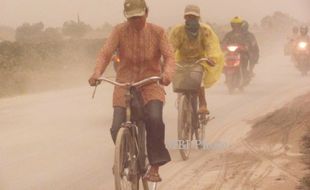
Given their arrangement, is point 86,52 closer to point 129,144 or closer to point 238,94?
point 238,94

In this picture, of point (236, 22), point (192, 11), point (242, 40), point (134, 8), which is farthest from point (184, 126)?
point (242, 40)

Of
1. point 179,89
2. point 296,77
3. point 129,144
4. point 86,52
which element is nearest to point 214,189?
point 129,144

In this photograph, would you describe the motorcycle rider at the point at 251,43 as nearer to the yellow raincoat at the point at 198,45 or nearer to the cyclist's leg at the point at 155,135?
the yellow raincoat at the point at 198,45

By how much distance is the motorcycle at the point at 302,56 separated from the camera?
21.1 meters

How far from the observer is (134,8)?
612cm

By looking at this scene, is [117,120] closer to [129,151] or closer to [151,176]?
[129,151]

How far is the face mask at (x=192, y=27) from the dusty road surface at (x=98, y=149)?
5.48 ft

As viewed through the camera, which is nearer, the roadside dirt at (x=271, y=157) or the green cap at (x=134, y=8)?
the green cap at (x=134, y=8)

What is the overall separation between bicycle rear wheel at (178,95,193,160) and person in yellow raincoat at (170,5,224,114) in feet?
1.21

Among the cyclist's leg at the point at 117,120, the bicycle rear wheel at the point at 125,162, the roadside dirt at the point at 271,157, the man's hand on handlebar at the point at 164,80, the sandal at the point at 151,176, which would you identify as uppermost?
the man's hand on handlebar at the point at 164,80

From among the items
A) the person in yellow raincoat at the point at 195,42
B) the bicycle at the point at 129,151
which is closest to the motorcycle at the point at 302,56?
the person in yellow raincoat at the point at 195,42

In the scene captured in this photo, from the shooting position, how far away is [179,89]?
8906 millimetres

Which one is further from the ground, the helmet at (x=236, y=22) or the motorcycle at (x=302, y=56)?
the helmet at (x=236, y=22)

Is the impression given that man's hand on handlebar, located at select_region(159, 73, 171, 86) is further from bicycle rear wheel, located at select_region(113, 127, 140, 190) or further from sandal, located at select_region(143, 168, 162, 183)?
sandal, located at select_region(143, 168, 162, 183)
